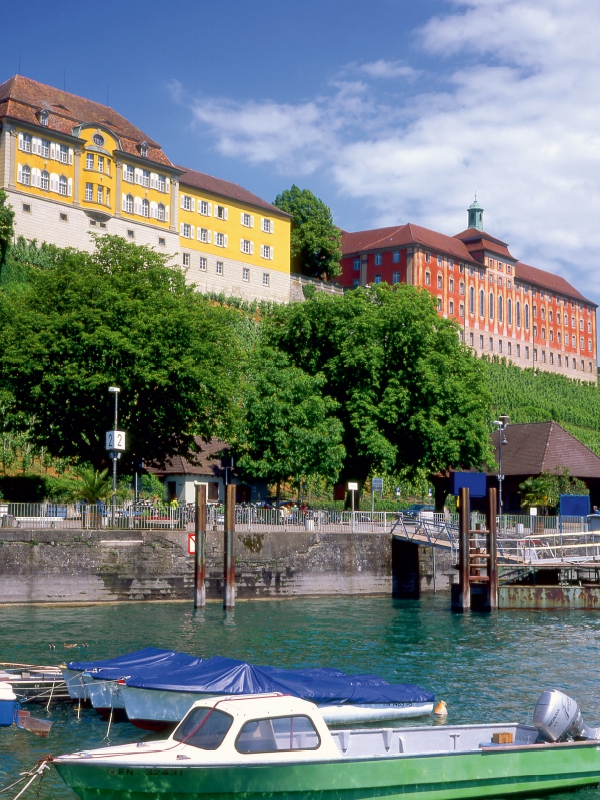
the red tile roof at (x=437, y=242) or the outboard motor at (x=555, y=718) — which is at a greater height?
the red tile roof at (x=437, y=242)

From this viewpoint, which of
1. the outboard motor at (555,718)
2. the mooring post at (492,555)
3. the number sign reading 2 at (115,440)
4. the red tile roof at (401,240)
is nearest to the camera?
the outboard motor at (555,718)

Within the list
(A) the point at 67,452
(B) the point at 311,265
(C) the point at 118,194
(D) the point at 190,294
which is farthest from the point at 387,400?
(B) the point at 311,265

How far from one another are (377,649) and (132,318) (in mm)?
A: 25056

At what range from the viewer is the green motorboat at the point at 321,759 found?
57.7ft

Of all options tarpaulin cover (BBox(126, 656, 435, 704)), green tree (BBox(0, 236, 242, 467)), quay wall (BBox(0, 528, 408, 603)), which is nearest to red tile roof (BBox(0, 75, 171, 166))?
green tree (BBox(0, 236, 242, 467))

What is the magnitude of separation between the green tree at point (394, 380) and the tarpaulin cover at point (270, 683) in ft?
117

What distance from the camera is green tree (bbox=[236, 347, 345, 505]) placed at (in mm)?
58531

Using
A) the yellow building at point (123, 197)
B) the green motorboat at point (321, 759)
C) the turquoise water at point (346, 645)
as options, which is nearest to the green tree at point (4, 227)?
the yellow building at point (123, 197)

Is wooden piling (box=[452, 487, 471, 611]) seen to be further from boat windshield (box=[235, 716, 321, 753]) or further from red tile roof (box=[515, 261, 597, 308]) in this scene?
red tile roof (box=[515, 261, 597, 308])

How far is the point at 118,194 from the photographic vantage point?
9569cm

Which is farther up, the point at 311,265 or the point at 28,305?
the point at 311,265

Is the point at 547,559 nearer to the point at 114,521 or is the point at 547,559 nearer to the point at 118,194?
the point at 114,521

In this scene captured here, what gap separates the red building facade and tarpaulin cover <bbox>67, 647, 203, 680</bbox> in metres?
113

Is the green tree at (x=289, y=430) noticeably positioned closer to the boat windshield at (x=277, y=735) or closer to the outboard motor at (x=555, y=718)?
the outboard motor at (x=555, y=718)
